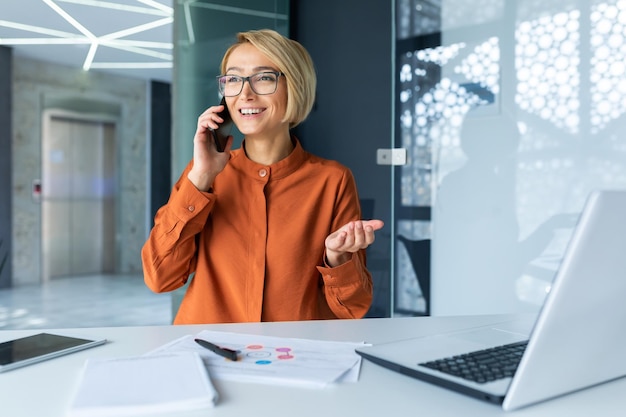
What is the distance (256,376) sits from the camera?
3.01 ft

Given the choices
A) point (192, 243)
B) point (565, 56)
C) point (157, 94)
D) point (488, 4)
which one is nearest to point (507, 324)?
point (192, 243)

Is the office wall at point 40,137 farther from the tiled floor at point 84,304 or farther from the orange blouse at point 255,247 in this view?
the orange blouse at point 255,247

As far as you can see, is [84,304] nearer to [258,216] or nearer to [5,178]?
[5,178]

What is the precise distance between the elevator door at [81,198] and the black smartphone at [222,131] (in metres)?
4.93

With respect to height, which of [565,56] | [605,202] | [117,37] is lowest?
[605,202]

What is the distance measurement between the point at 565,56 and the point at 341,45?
58.6 inches

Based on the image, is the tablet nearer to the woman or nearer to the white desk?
the white desk

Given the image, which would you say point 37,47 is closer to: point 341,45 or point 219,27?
point 219,27

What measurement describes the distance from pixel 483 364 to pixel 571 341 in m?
0.21

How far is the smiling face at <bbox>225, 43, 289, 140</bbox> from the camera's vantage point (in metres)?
1.76

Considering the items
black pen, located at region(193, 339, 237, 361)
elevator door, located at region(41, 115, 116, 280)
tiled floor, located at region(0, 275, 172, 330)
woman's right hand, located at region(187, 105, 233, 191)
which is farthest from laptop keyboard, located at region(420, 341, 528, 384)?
elevator door, located at region(41, 115, 116, 280)

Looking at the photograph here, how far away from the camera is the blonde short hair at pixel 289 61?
69.2 inches

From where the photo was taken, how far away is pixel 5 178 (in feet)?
13.3

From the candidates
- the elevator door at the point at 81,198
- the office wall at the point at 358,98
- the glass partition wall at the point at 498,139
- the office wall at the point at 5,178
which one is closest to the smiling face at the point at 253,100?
the glass partition wall at the point at 498,139
